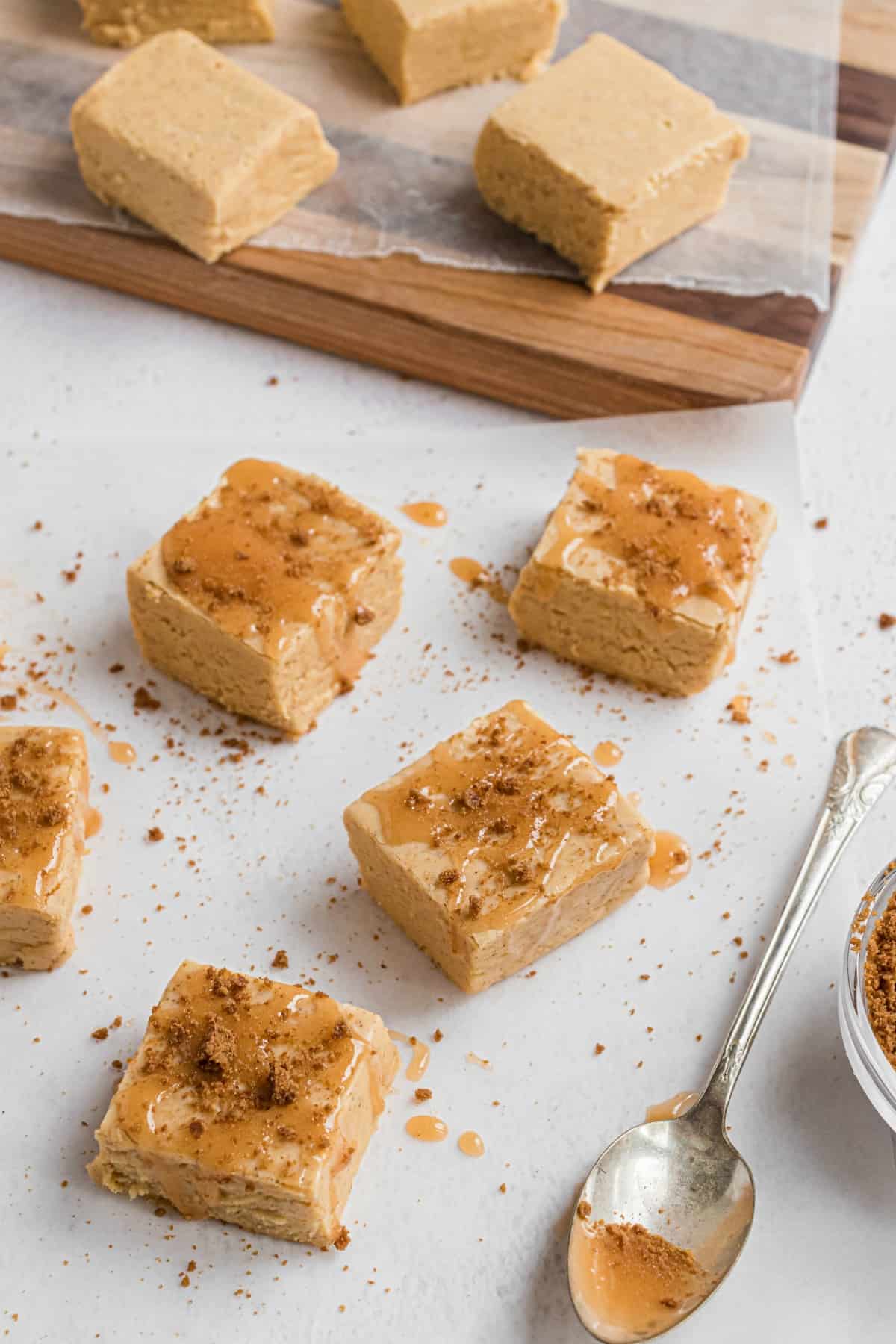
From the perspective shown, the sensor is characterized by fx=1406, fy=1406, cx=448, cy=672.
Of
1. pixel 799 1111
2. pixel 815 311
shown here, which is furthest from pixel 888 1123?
pixel 815 311

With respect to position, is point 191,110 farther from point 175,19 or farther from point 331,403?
point 331,403

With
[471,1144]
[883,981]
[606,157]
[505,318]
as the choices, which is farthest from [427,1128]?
[606,157]

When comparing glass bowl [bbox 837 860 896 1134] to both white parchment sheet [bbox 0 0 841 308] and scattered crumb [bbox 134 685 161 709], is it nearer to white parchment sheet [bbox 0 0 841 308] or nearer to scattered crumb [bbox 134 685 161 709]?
scattered crumb [bbox 134 685 161 709]

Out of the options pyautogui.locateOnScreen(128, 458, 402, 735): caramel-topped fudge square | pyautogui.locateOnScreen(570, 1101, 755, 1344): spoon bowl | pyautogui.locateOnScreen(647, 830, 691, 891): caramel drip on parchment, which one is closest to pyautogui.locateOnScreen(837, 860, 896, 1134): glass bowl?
pyautogui.locateOnScreen(570, 1101, 755, 1344): spoon bowl

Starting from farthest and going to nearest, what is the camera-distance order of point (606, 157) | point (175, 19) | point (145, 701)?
1. point (175, 19)
2. point (606, 157)
3. point (145, 701)

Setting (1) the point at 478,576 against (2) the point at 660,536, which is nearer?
(2) the point at 660,536

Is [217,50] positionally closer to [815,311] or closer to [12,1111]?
[815,311]

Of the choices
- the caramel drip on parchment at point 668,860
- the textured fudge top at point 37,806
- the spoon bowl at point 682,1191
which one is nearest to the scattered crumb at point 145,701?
the textured fudge top at point 37,806

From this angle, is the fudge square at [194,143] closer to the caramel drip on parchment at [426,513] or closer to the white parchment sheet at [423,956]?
the white parchment sheet at [423,956]
